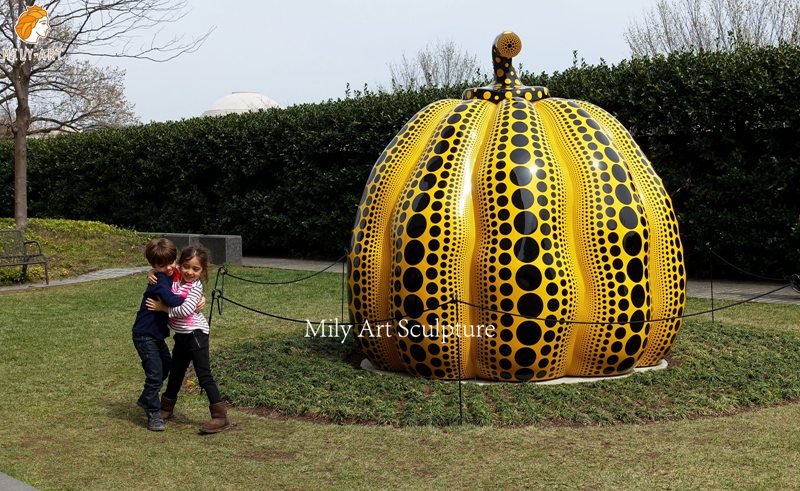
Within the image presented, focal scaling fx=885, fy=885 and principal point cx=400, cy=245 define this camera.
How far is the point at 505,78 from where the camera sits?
8070mm

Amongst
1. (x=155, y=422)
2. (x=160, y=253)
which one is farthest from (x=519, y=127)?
(x=155, y=422)

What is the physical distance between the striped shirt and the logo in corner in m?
17.2

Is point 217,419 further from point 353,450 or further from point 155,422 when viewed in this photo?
point 353,450

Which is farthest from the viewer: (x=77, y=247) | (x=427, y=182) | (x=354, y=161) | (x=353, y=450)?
(x=354, y=161)

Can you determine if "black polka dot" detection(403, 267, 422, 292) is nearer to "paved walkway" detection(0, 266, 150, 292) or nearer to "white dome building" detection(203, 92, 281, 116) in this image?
"paved walkway" detection(0, 266, 150, 292)

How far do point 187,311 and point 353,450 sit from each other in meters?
1.60

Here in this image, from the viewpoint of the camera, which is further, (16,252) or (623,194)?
(16,252)

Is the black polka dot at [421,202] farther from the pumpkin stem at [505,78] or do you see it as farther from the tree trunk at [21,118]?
the tree trunk at [21,118]

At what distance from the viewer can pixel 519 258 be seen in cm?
687

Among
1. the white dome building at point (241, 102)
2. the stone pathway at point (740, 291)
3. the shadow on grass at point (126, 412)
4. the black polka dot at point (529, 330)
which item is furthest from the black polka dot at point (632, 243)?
the white dome building at point (241, 102)

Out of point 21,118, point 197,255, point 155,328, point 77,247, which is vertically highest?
point 21,118

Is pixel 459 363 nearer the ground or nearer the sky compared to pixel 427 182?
nearer the ground

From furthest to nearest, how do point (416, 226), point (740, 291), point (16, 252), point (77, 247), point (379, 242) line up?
point (77, 247) < point (16, 252) < point (740, 291) < point (379, 242) < point (416, 226)

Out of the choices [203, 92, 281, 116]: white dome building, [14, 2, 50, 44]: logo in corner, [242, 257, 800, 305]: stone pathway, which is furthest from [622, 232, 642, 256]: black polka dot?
[203, 92, 281, 116]: white dome building
